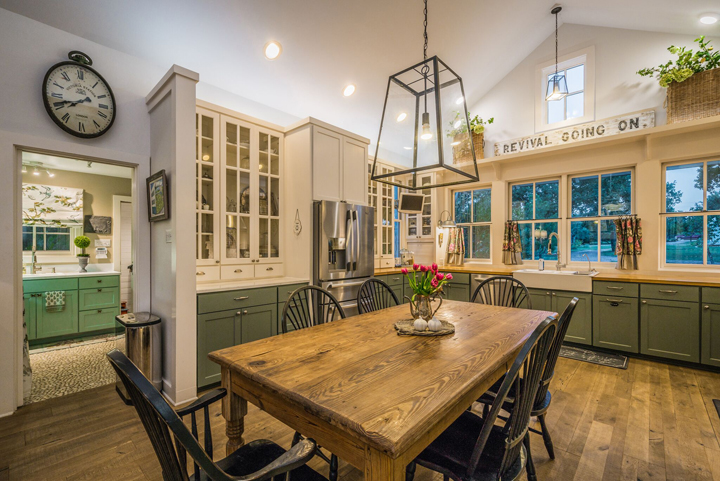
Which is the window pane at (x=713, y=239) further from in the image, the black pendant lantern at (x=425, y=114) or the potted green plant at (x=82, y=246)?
the potted green plant at (x=82, y=246)

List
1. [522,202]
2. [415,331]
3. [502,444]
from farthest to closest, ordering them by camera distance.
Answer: [522,202] < [415,331] < [502,444]

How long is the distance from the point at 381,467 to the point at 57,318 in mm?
5240

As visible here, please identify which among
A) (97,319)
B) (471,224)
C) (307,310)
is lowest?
(97,319)

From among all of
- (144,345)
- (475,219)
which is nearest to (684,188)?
(475,219)

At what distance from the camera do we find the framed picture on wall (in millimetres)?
2574

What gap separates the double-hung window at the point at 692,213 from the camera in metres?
3.58

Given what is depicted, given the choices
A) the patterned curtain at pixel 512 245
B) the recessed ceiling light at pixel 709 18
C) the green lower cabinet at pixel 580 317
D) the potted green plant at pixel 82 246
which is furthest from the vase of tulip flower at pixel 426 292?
the potted green plant at pixel 82 246

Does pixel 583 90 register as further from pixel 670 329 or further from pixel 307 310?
pixel 307 310

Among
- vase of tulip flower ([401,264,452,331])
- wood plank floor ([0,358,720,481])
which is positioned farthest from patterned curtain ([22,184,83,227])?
vase of tulip flower ([401,264,452,331])

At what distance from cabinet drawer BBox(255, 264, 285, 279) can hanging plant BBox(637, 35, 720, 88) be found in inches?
183

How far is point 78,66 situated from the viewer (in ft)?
8.48

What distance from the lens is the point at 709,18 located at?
128 inches

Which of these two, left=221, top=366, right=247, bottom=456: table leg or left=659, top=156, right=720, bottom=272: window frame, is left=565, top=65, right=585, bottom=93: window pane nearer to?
left=659, top=156, right=720, bottom=272: window frame

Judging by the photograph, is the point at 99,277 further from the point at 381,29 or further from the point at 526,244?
the point at 526,244
